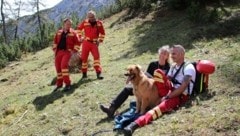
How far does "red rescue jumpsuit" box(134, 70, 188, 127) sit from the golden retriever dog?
159mm

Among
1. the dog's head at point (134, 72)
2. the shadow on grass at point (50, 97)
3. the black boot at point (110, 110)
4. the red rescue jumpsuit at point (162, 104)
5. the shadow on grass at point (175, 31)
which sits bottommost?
the shadow on grass at point (50, 97)

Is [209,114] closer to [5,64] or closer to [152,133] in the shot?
[152,133]

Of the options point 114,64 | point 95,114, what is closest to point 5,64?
point 114,64

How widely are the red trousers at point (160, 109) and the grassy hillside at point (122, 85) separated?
114 millimetres

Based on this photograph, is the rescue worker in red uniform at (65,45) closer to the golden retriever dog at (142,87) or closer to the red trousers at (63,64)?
the red trousers at (63,64)

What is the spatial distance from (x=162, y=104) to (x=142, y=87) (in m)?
0.48

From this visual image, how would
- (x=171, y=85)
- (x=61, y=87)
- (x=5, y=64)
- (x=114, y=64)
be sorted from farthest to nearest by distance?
(x=5, y=64) → (x=114, y=64) → (x=61, y=87) → (x=171, y=85)

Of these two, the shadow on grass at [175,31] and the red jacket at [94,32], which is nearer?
the red jacket at [94,32]

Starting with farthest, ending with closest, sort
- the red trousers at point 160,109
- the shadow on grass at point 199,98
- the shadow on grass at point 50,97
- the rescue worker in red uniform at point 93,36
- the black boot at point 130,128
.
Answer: the rescue worker in red uniform at point 93,36, the shadow on grass at point 50,97, the shadow on grass at point 199,98, the red trousers at point 160,109, the black boot at point 130,128

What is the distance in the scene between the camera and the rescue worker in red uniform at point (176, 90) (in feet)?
27.6

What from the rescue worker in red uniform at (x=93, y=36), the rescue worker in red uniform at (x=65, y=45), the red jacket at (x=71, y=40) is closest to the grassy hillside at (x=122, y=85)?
Result: the rescue worker in red uniform at (x=65, y=45)

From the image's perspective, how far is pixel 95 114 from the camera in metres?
10.3

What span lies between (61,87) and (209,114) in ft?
20.0

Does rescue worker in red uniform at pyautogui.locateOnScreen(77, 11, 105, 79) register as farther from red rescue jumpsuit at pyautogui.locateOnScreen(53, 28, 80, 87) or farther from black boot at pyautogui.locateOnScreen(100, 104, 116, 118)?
black boot at pyautogui.locateOnScreen(100, 104, 116, 118)
